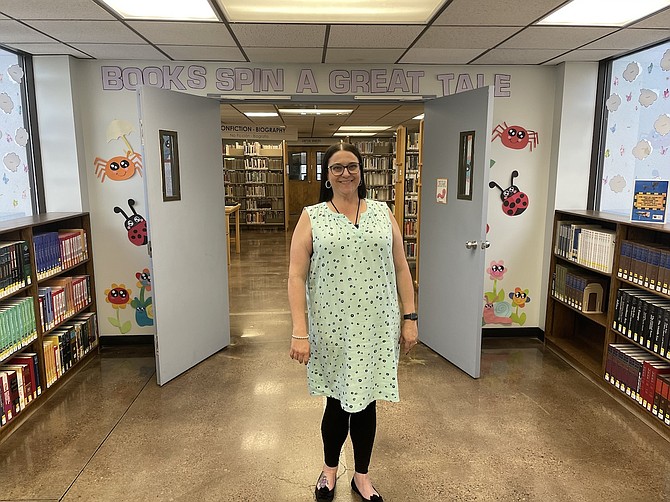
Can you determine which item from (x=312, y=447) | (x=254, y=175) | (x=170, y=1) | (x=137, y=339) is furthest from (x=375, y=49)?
(x=254, y=175)

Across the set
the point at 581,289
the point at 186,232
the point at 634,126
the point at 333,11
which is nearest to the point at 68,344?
the point at 186,232

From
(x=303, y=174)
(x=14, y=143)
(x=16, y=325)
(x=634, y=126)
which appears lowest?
(x=16, y=325)

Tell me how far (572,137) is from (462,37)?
151 centimetres

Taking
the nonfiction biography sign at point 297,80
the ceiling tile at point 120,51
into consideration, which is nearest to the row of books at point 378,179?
the nonfiction biography sign at point 297,80

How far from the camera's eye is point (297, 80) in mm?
4074

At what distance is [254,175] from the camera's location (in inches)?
512

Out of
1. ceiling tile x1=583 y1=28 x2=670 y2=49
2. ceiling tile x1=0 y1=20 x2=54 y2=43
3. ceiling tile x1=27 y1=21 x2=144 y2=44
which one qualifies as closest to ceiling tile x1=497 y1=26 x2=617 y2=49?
ceiling tile x1=583 y1=28 x2=670 y2=49

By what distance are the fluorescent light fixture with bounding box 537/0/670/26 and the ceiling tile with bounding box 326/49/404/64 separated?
109 cm

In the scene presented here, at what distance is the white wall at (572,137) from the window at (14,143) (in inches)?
167

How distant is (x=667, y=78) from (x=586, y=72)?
29.7 inches

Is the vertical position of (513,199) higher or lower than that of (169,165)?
lower

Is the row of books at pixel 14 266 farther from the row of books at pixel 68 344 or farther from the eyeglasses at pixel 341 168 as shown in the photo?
the eyeglasses at pixel 341 168

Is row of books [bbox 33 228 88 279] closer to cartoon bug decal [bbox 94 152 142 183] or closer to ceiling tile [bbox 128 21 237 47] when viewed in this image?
cartoon bug decal [bbox 94 152 142 183]

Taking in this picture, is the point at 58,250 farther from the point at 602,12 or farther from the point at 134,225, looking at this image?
the point at 602,12
